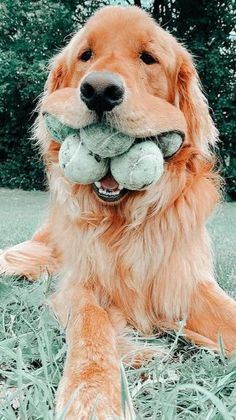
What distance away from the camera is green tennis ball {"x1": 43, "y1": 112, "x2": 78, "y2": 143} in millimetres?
2303

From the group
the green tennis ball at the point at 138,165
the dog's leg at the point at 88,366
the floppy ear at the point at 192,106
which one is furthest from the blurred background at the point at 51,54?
the dog's leg at the point at 88,366

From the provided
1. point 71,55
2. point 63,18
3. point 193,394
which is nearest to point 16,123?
point 63,18

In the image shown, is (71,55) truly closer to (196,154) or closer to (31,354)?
(196,154)

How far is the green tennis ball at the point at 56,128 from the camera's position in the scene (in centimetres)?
230

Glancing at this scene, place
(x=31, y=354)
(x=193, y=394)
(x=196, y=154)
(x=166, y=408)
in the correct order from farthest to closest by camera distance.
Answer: (x=196, y=154), (x=31, y=354), (x=193, y=394), (x=166, y=408)

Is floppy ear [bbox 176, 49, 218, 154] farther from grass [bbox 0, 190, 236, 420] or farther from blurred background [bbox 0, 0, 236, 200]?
blurred background [bbox 0, 0, 236, 200]

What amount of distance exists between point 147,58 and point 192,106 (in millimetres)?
322

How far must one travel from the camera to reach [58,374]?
1767 millimetres

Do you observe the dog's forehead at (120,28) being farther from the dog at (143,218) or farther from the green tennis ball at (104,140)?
the green tennis ball at (104,140)

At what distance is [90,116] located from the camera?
2.05 meters

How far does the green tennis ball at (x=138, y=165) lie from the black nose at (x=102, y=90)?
9.3 inches

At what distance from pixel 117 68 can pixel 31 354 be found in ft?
3.53

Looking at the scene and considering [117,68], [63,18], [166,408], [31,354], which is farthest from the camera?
[63,18]

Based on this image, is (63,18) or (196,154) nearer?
(196,154)
